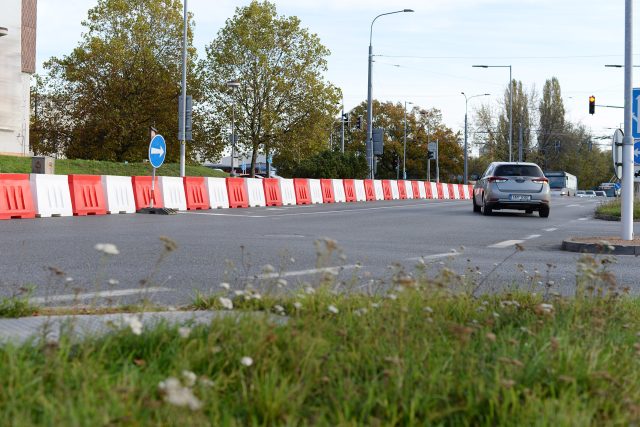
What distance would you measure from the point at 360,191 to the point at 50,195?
22153 millimetres

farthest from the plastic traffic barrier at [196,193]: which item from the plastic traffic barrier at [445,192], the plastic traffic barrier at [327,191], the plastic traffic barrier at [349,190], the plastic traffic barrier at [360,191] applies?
the plastic traffic barrier at [445,192]

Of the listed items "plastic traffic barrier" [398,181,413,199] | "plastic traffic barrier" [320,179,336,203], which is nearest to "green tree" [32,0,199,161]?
"plastic traffic barrier" [398,181,413,199]

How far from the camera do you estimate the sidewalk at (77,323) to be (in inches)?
170

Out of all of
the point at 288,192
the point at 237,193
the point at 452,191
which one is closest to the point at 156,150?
the point at 237,193

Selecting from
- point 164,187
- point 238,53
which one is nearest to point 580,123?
point 238,53

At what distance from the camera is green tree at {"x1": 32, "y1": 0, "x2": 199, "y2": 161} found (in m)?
54.1

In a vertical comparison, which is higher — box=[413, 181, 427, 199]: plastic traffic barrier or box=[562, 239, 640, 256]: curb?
box=[413, 181, 427, 199]: plastic traffic barrier

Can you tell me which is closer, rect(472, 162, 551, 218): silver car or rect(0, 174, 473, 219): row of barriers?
rect(0, 174, 473, 219): row of barriers

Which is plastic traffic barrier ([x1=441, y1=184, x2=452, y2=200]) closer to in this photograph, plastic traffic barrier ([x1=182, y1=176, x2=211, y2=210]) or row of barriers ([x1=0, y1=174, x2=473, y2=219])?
row of barriers ([x1=0, y1=174, x2=473, y2=219])

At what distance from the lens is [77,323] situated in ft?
16.4

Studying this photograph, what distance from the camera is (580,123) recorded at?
11544cm

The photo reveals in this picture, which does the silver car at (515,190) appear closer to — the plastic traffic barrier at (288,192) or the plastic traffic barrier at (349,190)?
the plastic traffic barrier at (288,192)

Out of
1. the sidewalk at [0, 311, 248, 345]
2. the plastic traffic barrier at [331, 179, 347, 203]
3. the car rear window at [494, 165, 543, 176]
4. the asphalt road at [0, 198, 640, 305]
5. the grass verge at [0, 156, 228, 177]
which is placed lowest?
the asphalt road at [0, 198, 640, 305]

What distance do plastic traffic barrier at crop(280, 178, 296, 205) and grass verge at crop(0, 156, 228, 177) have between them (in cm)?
1269
